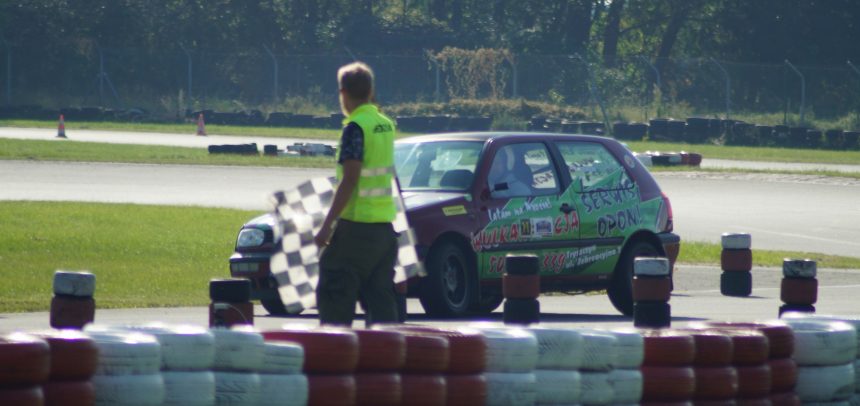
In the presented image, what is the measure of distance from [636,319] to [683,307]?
325cm

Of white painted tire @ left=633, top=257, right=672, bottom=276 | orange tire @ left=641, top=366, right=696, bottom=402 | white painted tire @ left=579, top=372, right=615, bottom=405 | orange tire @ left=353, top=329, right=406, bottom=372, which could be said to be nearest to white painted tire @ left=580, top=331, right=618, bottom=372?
white painted tire @ left=579, top=372, right=615, bottom=405

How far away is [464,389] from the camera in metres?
6.50

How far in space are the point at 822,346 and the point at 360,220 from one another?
2.47 m

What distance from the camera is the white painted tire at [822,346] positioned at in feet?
26.7

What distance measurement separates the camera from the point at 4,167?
95.8ft

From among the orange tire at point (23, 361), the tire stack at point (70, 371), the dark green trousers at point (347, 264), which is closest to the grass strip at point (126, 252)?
the dark green trousers at point (347, 264)

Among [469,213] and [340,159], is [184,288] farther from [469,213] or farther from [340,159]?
[340,159]

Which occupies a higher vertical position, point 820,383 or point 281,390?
point 281,390

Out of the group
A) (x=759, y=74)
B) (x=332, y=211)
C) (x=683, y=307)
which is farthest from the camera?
(x=759, y=74)

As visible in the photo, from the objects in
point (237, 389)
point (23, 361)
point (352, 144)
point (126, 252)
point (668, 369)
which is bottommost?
point (126, 252)

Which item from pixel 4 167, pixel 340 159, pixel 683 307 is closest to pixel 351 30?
pixel 4 167

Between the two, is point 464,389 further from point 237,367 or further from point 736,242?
point 736,242

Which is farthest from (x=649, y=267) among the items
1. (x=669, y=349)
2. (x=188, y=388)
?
(x=188, y=388)

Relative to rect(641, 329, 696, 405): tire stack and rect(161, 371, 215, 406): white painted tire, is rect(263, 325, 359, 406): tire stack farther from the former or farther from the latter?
rect(641, 329, 696, 405): tire stack
